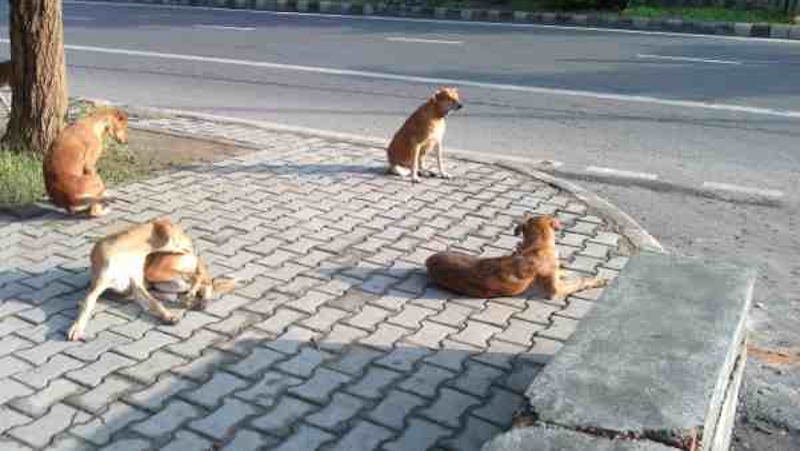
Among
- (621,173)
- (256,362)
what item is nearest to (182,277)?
(256,362)

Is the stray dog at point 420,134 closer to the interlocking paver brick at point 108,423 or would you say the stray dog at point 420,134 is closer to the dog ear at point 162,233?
the dog ear at point 162,233

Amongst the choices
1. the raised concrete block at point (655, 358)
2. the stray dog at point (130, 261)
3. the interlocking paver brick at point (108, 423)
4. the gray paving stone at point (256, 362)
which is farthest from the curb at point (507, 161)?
the interlocking paver brick at point (108, 423)

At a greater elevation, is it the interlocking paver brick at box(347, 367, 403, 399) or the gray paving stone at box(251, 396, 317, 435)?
the interlocking paver brick at box(347, 367, 403, 399)

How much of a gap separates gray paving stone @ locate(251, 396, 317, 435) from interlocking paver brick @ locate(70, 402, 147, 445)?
20.8 inches

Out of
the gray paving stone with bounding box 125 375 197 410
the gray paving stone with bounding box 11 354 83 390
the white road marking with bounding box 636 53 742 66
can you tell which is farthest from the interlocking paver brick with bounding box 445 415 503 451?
the white road marking with bounding box 636 53 742 66

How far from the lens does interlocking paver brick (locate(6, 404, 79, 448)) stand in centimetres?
344

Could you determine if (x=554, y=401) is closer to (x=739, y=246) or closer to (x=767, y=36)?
(x=739, y=246)

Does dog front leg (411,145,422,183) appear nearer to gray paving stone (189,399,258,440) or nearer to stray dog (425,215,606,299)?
stray dog (425,215,606,299)

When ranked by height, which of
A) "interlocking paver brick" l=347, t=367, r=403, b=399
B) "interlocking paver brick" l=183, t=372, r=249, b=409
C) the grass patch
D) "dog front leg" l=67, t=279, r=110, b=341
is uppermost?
the grass patch

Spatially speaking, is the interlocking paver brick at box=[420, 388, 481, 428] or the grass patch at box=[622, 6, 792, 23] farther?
the grass patch at box=[622, 6, 792, 23]

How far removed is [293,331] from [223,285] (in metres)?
0.68

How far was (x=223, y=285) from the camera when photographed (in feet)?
16.0

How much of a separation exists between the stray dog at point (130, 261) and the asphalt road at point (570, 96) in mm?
3086

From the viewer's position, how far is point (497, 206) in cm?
671
